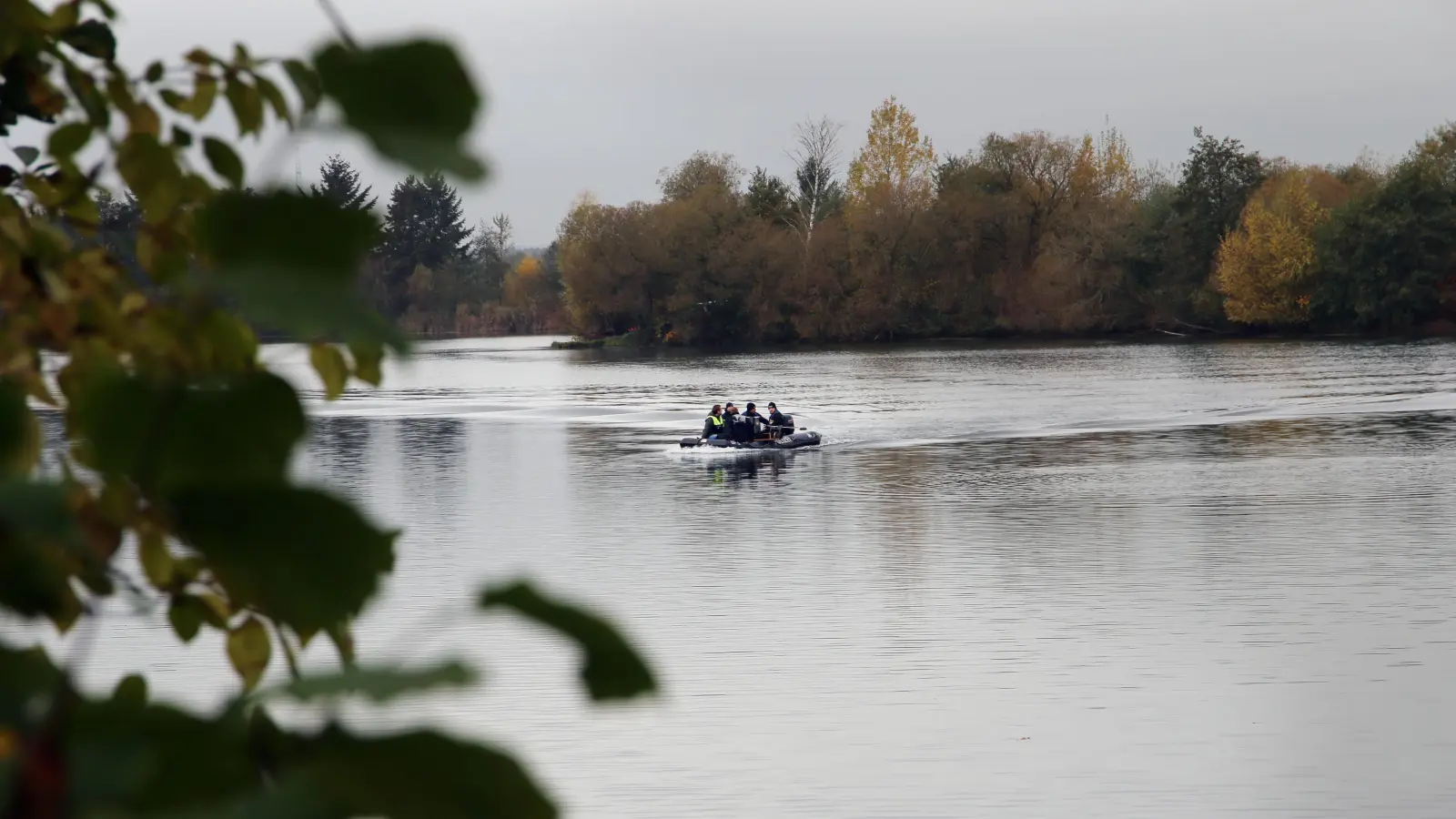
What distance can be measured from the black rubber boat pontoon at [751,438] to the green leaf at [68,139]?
31.0 meters

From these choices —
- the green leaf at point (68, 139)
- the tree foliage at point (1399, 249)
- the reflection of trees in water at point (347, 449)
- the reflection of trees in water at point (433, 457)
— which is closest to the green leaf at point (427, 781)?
the green leaf at point (68, 139)

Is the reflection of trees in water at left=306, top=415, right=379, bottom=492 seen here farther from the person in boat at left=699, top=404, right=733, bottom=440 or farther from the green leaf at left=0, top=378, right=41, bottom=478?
the green leaf at left=0, top=378, right=41, bottom=478

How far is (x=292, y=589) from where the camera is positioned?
0.50 m

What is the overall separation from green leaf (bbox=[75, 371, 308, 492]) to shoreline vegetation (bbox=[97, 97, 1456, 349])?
82.4 m

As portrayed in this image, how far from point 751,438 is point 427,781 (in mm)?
32154

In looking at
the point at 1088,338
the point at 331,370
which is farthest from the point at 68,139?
the point at 1088,338

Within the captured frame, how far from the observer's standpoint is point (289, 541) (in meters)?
0.49

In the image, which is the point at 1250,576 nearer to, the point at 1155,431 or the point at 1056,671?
the point at 1056,671

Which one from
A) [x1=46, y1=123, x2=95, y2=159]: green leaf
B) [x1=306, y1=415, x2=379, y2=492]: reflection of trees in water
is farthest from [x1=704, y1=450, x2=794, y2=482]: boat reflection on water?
[x1=46, y1=123, x2=95, y2=159]: green leaf

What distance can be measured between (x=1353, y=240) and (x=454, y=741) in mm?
83301

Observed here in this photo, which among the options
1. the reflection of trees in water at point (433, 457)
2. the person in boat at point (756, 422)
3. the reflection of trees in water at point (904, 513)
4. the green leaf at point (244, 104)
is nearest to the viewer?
the green leaf at point (244, 104)

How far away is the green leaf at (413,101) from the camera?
0.50 meters

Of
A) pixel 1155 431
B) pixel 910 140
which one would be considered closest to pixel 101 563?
pixel 1155 431

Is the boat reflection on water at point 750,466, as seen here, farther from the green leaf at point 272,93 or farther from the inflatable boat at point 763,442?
the green leaf at point 272,93
